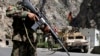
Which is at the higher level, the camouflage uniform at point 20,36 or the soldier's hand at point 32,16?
the soldier's hand at point 32,16

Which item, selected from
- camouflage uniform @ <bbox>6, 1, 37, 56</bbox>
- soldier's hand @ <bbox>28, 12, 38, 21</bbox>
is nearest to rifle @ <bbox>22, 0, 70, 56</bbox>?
soldier's hand @ <bbox>28, 12, 38, 21</bbox>

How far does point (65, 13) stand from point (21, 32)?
87.1m

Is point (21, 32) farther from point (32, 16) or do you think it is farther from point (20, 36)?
point (32, 16)

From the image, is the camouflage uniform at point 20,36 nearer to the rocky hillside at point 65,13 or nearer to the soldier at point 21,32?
the soldier at point 21,32

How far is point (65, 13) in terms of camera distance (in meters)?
93.6

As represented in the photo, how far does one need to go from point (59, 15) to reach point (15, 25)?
282 ft

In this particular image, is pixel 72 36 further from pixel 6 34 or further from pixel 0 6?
pixel 0 6

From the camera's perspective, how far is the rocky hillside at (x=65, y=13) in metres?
74.2

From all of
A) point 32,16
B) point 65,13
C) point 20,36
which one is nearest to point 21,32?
point 20,36

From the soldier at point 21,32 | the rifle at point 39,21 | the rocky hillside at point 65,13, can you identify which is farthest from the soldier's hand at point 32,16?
the rocky hillside at point 65,13

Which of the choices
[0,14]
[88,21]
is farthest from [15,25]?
[88,21]

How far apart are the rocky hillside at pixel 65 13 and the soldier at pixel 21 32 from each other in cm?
5364

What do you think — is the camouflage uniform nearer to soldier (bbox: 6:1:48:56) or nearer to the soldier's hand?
soldier (bbox: 6:1:48:56)

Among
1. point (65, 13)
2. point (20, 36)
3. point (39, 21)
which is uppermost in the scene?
point (65, 13)
